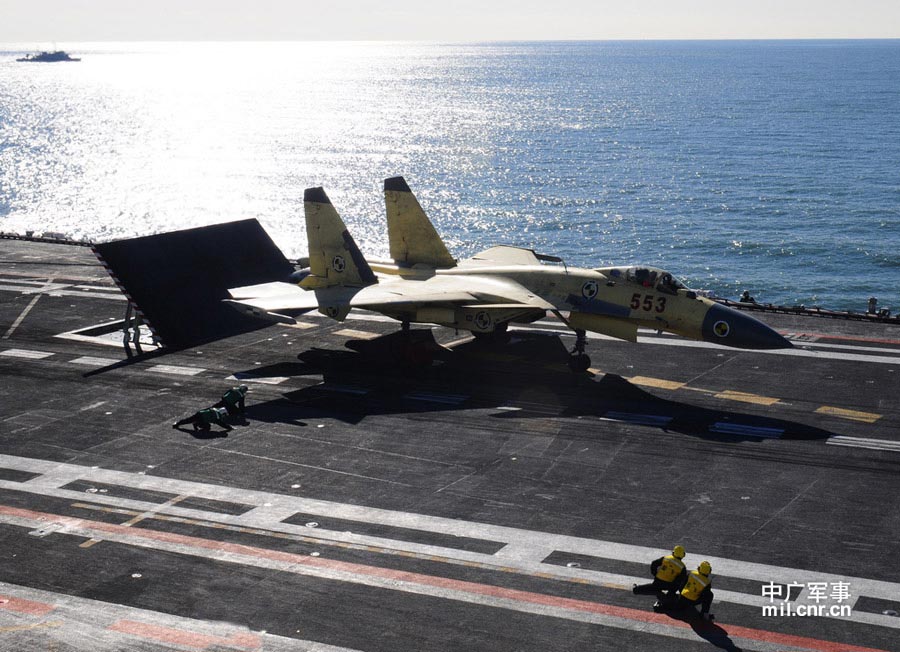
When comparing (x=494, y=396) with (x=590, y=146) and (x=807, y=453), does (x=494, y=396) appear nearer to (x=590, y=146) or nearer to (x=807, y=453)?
(x=807, y=453)

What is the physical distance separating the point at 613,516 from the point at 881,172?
119 meters

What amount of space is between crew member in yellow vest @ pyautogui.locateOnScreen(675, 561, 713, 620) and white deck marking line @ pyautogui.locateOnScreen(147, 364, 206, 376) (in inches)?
908

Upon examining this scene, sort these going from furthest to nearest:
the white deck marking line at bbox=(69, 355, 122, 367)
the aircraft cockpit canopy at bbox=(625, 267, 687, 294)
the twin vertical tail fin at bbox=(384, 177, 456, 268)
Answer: the twin vertical tail fin at bbox=(384, 177, 456, 268), the white deck marking line at bbox=(69, 355, 122, 367), the aircraft cockpit canopy at bbox=(625, 267, 687, 294)

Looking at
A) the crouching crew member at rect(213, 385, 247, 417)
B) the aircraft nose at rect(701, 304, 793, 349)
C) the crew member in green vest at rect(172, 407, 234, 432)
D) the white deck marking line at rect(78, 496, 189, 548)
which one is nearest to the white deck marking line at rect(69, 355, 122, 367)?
the crouching crew member at rect(213, 385, 247, 417)

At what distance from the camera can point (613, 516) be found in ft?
81.1

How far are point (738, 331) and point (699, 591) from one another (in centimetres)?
1585

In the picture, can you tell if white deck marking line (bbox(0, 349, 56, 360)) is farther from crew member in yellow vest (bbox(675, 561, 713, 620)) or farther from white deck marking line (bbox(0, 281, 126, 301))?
crew member in yellow vest (bbox(675, 561, 713, 620))

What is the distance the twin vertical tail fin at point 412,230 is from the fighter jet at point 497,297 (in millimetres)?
767

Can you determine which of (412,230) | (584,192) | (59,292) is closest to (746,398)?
(412,230)

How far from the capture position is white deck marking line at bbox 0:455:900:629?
21.4m

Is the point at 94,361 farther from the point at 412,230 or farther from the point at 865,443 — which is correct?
the point at 865,443

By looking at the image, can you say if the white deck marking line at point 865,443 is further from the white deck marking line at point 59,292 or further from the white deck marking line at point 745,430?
the white deck marking line at point 59,292

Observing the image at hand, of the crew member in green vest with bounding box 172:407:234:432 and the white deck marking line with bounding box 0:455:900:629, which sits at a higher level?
the crew member in green vest with bounding box 172:407:234:432

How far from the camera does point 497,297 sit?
37.1 m
